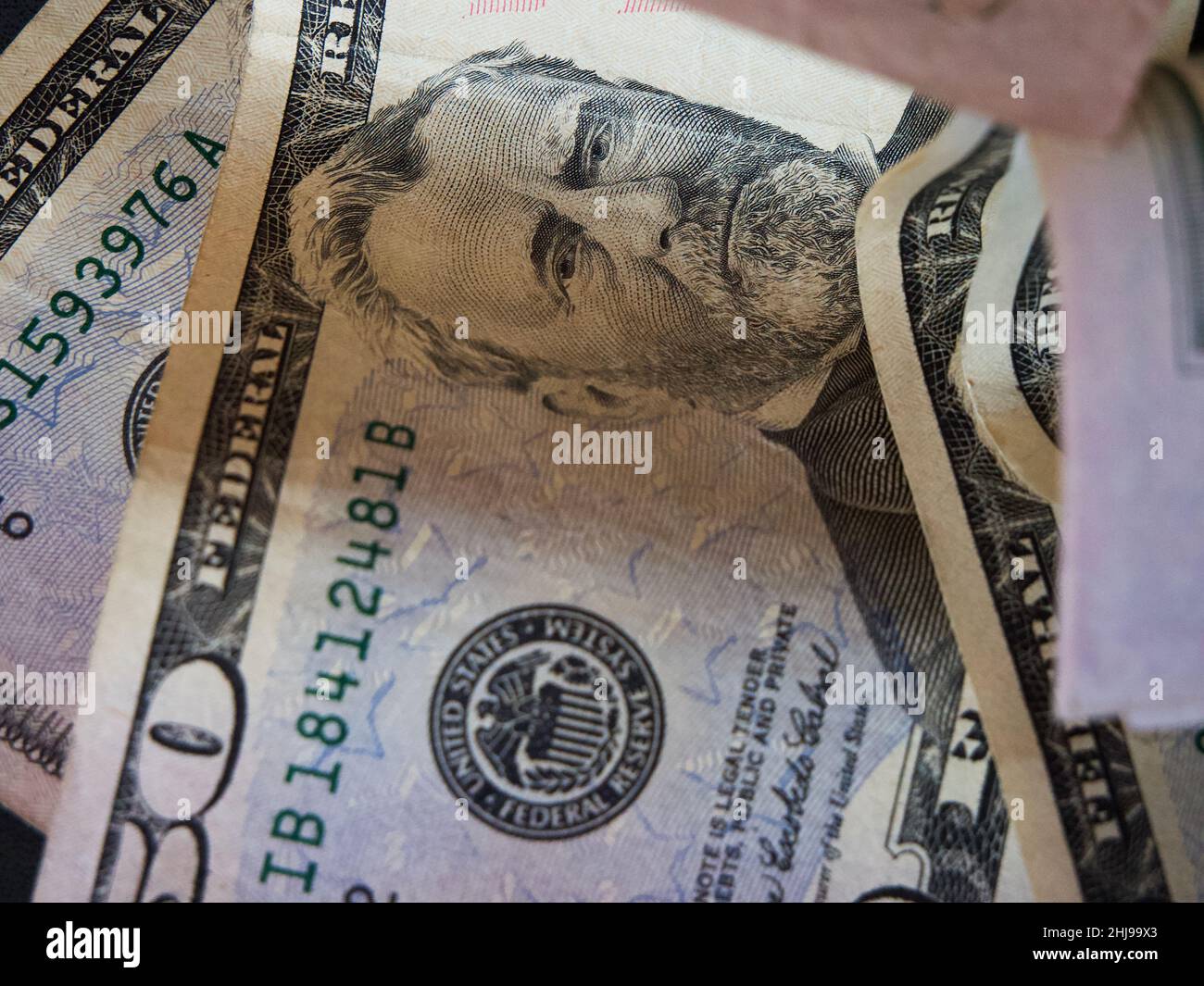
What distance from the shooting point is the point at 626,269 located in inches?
60.8

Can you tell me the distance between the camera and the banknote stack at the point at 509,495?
1.35m

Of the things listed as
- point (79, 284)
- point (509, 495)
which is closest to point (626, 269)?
point (509, 495)

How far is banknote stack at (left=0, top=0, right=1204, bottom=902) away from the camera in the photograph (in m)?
1.35

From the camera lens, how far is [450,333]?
1477 millimetres

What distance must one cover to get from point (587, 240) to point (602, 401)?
0.92 ft

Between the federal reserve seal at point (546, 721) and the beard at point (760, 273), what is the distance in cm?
45

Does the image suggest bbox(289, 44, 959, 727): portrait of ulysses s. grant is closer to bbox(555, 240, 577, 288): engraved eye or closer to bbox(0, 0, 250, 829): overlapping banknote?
bbox(555, 240, 577, 288): engraved eye

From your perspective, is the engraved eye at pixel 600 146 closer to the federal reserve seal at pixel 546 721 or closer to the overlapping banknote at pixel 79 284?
the overlapping banknote at pixel 79 284

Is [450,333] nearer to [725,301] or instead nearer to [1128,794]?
[725,301]
